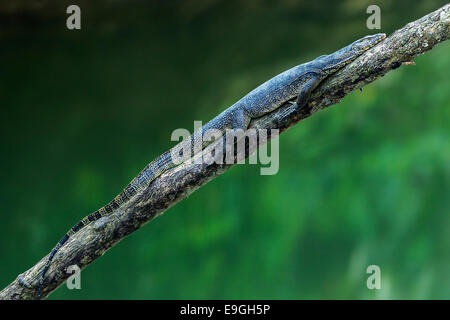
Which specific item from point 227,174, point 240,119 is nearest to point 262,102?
point 240,119

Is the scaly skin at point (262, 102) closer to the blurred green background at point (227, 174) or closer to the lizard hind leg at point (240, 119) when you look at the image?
the lizard hind leg at point (240, 119)

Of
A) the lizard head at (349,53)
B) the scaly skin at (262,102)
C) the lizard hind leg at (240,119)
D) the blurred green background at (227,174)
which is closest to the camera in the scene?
the lizard head at (349,53)

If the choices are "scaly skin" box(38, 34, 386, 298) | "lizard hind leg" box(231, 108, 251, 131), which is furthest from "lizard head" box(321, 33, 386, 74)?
"lizard hind leg" box(231, 108, 251, 131)

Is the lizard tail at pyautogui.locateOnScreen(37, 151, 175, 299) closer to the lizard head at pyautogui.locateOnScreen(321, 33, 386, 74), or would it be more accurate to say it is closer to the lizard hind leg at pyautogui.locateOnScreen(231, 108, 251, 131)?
the lizard hind leg at pyautogui.locateOnScreen(231, 108, 251, 131)

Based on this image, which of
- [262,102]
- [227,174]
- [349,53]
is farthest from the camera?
[227,174]

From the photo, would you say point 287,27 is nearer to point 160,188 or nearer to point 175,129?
point 175,129

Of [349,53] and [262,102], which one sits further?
[262,102]

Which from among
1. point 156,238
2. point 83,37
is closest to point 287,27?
point 83,37

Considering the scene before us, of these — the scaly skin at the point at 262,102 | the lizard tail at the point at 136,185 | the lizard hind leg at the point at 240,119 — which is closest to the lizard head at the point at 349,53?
the scaly skin at the point at 262,102

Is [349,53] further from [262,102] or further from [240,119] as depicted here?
[240,119]
